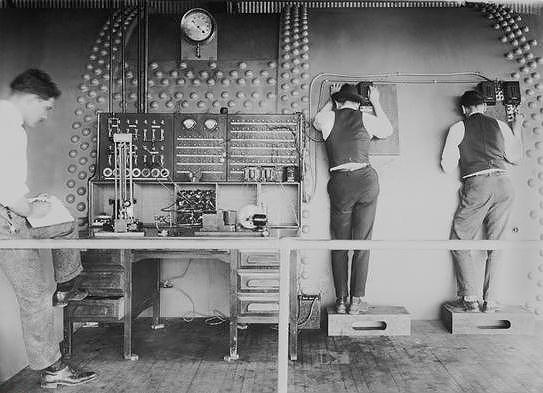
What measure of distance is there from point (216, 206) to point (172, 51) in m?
1.70

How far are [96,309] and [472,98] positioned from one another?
13.1ft

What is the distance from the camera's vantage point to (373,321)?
16.1ft

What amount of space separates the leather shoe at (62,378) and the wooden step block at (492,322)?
3.27 m

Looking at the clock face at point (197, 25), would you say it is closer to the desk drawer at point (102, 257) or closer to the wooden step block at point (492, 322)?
the desk drawer at point (102, 257)

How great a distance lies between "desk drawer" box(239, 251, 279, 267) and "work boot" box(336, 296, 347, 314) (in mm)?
1082

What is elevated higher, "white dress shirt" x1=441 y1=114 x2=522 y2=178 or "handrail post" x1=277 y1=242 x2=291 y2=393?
"white dress shirt" x1=441 y1=114 x2=522 y2=178

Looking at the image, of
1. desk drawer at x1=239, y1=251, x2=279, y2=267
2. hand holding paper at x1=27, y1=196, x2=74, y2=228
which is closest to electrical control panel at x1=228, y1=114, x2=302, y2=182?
desk drawer at x1=239, y1=251, x2=279, y2=267

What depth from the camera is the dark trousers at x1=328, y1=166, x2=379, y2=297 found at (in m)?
5.06

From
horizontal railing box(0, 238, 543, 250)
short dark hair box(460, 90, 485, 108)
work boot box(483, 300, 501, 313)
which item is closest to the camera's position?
horizontal railing box(0, 238, 543, 250)

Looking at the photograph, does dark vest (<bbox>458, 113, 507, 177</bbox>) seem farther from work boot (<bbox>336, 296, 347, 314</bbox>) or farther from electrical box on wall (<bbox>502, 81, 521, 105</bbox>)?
work boot (<bbox>336, 296, 347, 314</bbox>)

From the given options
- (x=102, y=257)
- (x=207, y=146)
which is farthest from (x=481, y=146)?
(x=102, y=257)

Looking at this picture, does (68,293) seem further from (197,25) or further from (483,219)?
(483,219)

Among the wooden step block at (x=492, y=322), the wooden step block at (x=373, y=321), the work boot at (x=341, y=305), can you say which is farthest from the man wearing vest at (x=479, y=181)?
the work boot at (x=341, y=305)

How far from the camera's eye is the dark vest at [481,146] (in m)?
5.24
